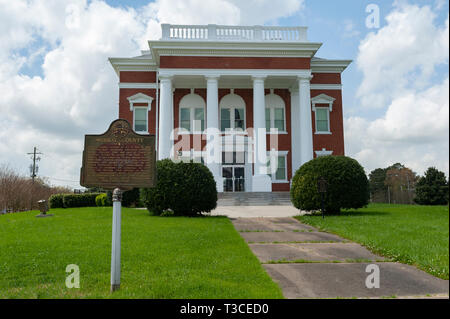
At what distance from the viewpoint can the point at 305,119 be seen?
94.8 ft

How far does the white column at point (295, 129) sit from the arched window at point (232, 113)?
4.48m

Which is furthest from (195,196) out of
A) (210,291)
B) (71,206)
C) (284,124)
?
(284,124)

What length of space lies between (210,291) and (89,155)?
2.73 meters

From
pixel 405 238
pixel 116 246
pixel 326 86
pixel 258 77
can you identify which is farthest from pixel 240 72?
pixel 116 246

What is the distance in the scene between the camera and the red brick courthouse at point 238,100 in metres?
28.4

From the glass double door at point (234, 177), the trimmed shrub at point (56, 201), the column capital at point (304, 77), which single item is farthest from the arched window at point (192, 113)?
the trimmed shrub at point (56, 201)

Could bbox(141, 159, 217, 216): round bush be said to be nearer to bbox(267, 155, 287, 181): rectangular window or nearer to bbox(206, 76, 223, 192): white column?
bbox(206, 76, 223, 192): white column

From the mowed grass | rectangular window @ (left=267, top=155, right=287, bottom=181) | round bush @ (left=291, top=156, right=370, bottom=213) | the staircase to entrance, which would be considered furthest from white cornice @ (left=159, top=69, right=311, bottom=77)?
the mowed grass

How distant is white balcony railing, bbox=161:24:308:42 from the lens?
2900cm

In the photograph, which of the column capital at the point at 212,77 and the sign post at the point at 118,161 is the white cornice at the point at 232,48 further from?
the sign post at the point at 118,161

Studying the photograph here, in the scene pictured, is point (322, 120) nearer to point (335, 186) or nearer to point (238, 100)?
point (238, 100)

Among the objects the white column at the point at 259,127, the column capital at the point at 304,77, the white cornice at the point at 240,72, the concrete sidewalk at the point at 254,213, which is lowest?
the concrete sidewalk at the point at 254,213

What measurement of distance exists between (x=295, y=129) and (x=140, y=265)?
27033 mm
